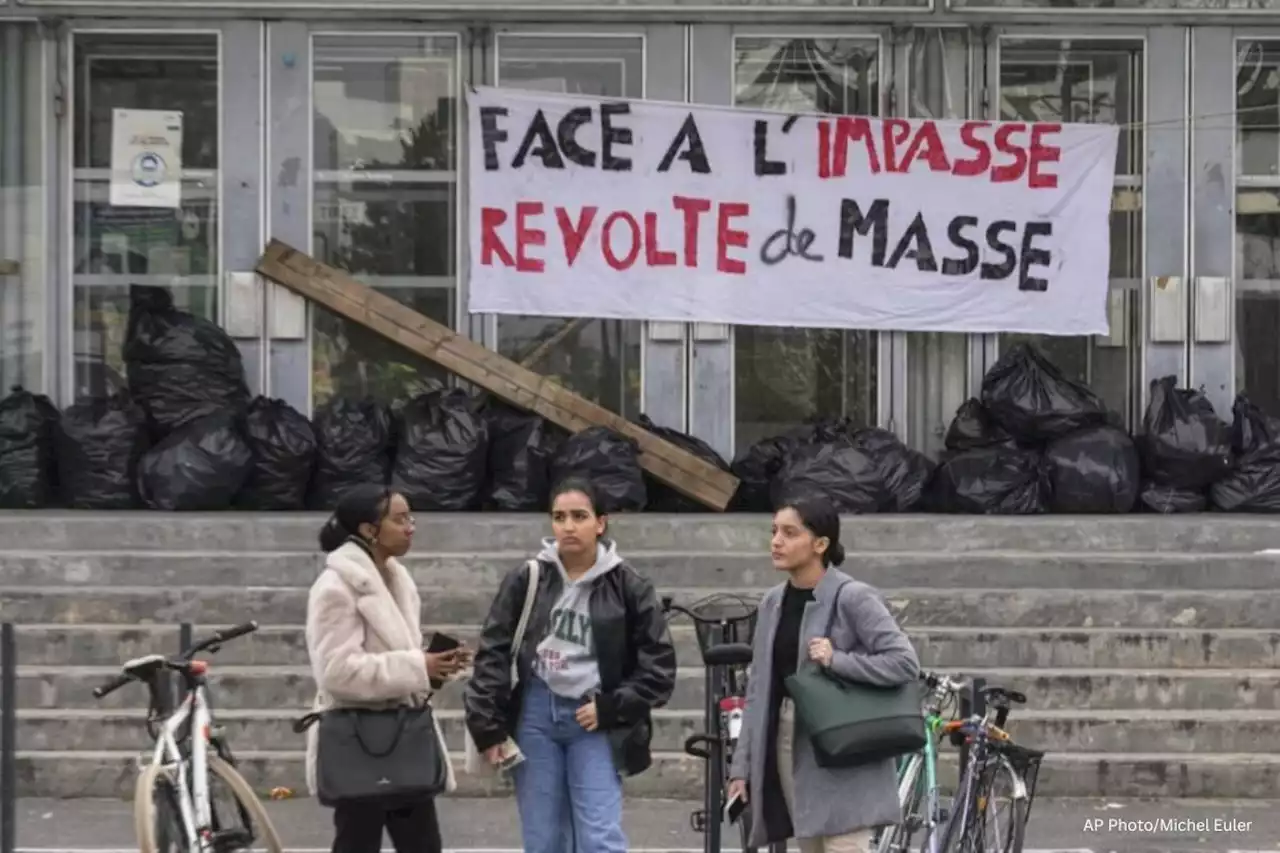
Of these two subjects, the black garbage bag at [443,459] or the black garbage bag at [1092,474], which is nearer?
the black garbage bag at [443,459]

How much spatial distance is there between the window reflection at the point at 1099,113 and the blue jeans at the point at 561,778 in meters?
7.70

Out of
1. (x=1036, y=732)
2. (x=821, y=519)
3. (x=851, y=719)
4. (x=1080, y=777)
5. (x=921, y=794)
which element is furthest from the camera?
(x=1036, y=732)

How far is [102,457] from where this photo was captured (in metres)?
11.2

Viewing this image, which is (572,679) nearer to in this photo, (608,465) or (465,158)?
(608,465)

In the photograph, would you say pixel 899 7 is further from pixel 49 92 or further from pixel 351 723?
pixel 351 723

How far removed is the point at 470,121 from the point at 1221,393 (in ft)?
19.3

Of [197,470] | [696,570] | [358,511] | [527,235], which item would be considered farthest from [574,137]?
[358,511]

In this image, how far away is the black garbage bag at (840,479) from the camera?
36.2ft

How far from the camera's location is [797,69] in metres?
12.1

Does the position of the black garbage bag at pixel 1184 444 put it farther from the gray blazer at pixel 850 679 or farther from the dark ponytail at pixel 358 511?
the dark ponytail at pixel 358 511

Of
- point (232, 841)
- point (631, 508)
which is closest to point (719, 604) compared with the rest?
point (232, 841)

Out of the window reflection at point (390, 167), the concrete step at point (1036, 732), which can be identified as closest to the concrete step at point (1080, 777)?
the concrete step at point (1036, 732)

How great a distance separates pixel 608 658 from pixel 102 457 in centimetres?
686

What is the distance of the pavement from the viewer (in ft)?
23.9
